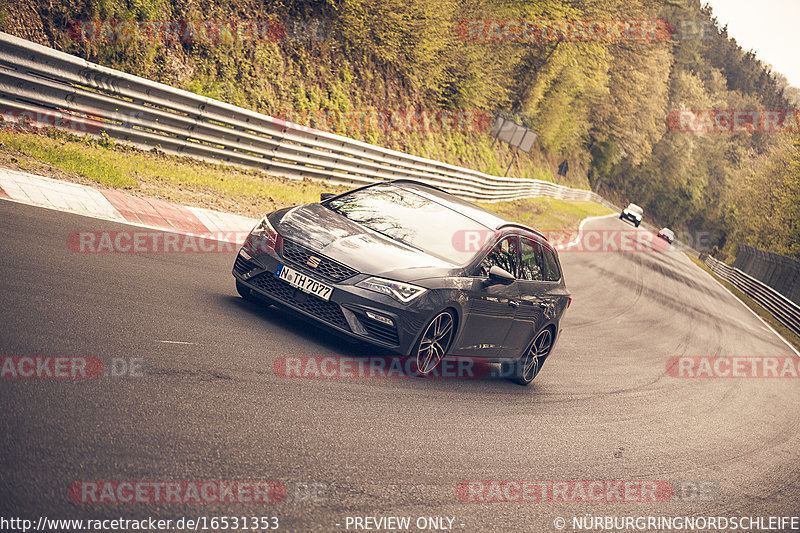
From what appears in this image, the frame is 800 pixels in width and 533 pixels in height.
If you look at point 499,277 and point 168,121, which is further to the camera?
point 168,121

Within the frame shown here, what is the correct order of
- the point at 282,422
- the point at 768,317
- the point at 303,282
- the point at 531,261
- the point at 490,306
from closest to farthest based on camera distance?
1. the point at 282,422
2. the point at 303,282
3. the point at 490,306
4. the point at 531,261
5. the point at 768,317

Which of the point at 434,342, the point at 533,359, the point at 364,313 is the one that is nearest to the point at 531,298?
the point at 533,359

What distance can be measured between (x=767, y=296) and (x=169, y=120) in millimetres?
28483

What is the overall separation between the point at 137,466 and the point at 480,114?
3768 cm

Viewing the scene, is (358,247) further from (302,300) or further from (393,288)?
(302,300)

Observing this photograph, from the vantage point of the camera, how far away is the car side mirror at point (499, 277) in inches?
295

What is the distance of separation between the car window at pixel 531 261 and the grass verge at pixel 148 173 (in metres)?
5.74

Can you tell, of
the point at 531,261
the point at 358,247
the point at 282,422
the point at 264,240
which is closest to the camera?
the point at 282,422

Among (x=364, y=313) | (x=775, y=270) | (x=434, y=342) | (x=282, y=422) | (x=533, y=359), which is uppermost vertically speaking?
(x=364, y=313)

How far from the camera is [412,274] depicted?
689cm

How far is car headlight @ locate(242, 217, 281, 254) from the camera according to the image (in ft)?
23.5

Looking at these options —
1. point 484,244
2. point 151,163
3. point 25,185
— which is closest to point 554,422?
point 484,244

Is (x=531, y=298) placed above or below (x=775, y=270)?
above

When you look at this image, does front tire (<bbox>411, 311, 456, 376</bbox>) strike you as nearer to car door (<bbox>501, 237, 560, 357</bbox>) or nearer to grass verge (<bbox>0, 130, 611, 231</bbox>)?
car door (<bbox>501, 237, 560, 357</bbox>)
